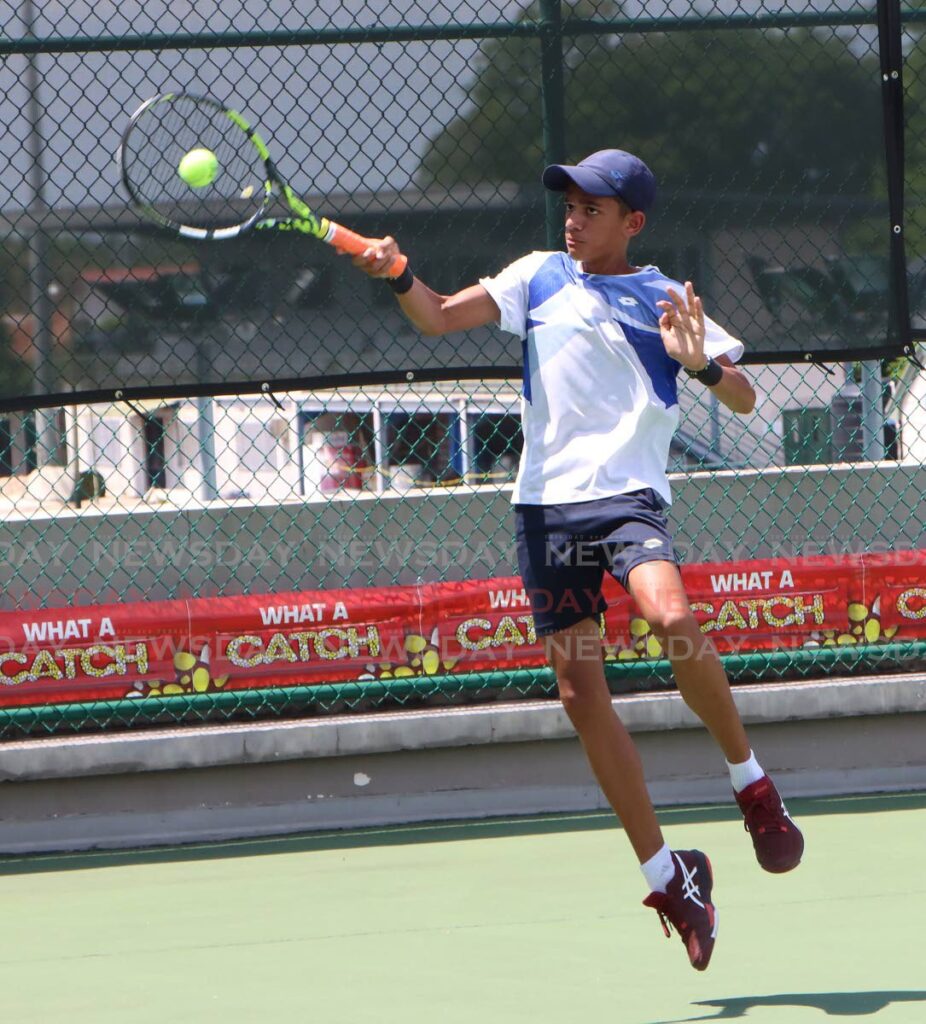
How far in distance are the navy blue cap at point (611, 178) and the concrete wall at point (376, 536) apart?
5.69 ft

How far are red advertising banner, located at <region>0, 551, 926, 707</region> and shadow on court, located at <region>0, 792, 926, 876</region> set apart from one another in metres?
0.47

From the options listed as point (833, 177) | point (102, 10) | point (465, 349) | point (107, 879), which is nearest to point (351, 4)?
point (102, 10)

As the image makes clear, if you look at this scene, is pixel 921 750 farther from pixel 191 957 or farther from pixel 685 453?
pixel 191 957

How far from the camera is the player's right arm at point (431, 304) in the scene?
3.59 m

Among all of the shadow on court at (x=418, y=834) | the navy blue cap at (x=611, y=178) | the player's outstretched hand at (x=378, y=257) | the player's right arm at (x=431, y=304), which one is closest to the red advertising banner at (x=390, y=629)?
the shadow on court at (x=418, y=834)

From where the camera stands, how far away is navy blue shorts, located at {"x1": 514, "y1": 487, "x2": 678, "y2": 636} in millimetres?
3648

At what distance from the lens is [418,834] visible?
5.11 meters

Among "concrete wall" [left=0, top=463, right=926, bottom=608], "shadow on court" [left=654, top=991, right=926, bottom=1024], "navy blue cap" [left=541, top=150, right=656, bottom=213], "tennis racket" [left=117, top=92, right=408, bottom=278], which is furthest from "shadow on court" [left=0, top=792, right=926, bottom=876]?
"navy blue cap" [left=541, top=150, right=656, bottom=213]

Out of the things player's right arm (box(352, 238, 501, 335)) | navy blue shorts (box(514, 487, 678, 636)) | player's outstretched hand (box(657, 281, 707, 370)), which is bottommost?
navy blue shorts (box(514, 487, 678, 636))

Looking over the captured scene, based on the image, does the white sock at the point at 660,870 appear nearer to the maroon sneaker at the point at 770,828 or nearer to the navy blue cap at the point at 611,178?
the maroon sneaker at the point at 770,828

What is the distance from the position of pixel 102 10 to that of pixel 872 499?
9.59 feet

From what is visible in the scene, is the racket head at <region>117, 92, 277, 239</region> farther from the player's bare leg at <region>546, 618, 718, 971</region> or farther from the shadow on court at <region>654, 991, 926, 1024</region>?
the shadow on court at <region>654, 991, 926, 1024</region>

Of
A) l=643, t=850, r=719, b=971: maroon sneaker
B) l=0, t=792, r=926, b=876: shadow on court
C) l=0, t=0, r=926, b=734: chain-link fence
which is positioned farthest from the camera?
l=0, t=792, r=926, b=876: shadow on court

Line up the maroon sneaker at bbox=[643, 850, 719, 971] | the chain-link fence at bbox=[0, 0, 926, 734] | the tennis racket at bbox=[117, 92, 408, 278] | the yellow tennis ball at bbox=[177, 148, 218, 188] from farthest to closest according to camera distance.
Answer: the chain-link fence at bbox=[0, 0, 926, 734] → the tennis racket at bbox=[117, 92, 408, 278] → the yellow tennis ball at bbox=[177, 148, 218, 188] → the maroon sneaker at bbox=[643, 850, 719, 971]
